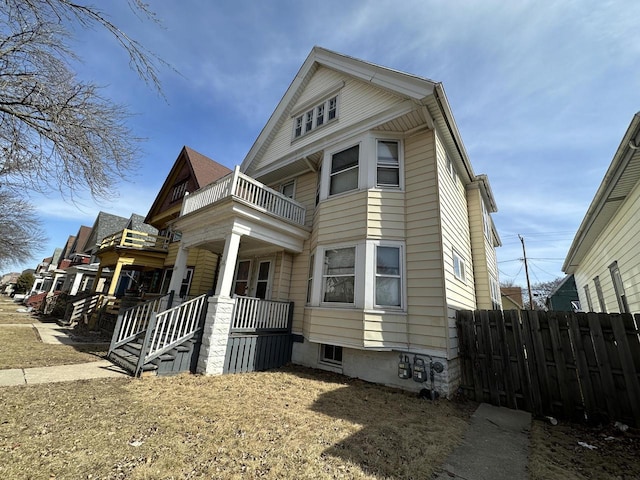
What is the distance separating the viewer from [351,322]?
262 inches

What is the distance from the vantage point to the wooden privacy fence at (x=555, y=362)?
4461mm

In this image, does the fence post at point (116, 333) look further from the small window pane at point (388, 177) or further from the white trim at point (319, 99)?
the white trim at point (319, 99)

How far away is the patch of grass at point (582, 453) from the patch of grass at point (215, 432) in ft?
3.27

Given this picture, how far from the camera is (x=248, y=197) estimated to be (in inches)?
313

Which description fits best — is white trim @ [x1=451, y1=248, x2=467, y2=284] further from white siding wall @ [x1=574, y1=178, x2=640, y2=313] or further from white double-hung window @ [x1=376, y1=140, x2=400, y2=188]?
white siding wall @ [x1=574, y1=178, x2=640, y2=313]

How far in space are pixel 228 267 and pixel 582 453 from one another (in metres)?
7.30

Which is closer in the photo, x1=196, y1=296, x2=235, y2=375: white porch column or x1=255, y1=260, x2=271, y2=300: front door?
x1=196, y1=296, x2=235, y2=375: white porch column

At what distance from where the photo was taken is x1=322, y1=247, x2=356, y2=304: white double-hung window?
280 inches

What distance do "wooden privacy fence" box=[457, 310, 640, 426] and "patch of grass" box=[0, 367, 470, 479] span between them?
1.17m

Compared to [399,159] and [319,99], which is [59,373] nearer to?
[399,159]

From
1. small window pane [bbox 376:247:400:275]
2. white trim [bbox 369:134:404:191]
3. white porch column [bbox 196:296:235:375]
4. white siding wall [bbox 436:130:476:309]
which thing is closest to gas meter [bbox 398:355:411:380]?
white siding wall [bbox 436:130:476:309]

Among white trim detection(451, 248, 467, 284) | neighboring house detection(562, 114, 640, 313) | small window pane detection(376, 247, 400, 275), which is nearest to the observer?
neighboring house detection(562, 114, 640, 313)

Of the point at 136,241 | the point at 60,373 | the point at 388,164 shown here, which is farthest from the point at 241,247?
the point at 136,241

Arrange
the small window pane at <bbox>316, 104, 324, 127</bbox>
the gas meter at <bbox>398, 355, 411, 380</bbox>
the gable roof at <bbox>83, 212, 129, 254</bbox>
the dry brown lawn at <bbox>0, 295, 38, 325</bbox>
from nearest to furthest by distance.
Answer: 1. the gas meter at <bbox>398, 355, 411, 380</bbox>
2. the small window pane at <bbox>316, 104, 324, 127</bbox>
3. the dry brown lawn at <bbox>0, 295, 38, 325</bbox>
4. the gable roof at <bbox>83, 212, 129, 254</bbox>
